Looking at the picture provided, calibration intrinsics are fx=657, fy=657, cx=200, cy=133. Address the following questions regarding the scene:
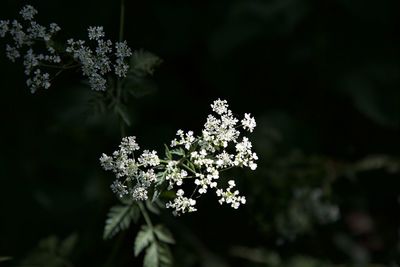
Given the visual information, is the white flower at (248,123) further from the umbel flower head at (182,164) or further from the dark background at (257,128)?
the dark background at (257,128)

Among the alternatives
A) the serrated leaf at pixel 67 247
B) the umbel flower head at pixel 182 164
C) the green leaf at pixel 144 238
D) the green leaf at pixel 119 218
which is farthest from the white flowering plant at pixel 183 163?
the serrated leaf at pixel 67 247

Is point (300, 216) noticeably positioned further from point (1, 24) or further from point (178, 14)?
point (1, 24)

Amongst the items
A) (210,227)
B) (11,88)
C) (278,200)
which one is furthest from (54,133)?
(278,200)

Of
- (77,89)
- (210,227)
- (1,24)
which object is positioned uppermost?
(77,89)

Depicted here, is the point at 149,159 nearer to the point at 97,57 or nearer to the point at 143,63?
the point at 97,57

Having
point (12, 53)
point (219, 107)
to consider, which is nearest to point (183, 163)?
point (219, 107)

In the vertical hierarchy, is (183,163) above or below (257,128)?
below
